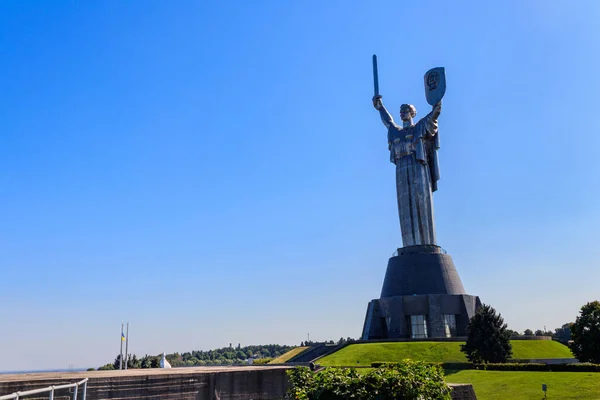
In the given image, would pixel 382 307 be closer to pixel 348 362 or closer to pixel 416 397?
pixel 348 362

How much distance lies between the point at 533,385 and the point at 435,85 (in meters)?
34.7

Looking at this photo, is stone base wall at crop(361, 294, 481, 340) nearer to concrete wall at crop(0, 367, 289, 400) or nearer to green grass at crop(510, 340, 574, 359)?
green grass at crop(510, 340, 574, 359)

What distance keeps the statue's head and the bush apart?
46663mm

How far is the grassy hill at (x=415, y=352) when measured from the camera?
3478 centimetres

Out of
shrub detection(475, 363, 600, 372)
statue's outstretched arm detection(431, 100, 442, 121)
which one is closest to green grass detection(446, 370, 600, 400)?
shrub detection(475, 363, 600, 372)

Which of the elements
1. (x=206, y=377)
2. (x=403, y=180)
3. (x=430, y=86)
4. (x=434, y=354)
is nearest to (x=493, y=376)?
(x=434, y=354)

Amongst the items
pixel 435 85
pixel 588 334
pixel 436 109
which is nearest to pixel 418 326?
pixel 588 334

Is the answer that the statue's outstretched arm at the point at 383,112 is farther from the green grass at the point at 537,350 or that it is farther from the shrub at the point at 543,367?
the shrub at the point at 543,367

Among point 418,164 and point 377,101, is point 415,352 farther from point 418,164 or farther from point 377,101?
point 377,101

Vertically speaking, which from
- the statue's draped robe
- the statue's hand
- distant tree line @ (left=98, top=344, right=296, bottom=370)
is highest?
the statue's hand

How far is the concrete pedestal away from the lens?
44.6 m

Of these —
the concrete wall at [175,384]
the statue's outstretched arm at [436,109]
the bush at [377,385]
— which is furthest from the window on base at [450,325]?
the bush at [377,385]

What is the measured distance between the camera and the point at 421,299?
45.2m

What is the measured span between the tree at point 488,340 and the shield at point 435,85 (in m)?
24.2
